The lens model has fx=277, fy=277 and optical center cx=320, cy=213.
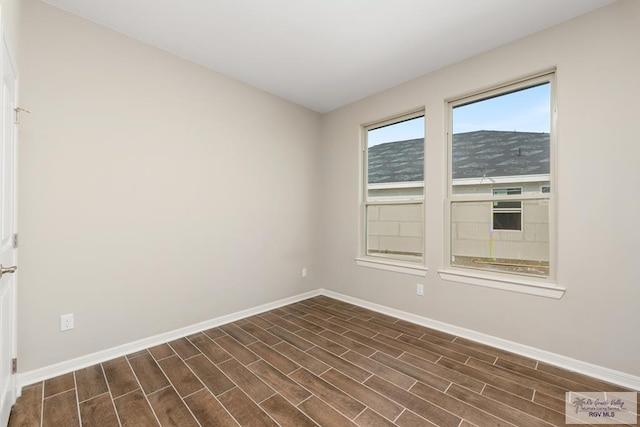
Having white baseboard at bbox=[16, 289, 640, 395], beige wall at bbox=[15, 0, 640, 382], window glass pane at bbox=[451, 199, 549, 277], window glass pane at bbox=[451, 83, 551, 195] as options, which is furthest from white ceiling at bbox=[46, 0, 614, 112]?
white baseboard at bbox=[16, 289, 640, 395]

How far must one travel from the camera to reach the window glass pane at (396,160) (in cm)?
335

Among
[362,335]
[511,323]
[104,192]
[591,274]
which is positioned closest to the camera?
[591,274]

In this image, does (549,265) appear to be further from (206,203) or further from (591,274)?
(206,203)

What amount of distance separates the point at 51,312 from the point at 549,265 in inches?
159

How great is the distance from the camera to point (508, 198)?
2.62 m

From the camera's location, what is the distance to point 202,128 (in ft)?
9.68

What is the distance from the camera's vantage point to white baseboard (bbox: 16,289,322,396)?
79.6 inches

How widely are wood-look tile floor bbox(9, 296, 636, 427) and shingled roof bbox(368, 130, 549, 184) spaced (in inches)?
66.9

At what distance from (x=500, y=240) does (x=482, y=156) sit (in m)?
0.86

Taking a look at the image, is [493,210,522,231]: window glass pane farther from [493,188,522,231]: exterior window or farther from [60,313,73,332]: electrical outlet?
[60,313,73,332]: electrical outlet

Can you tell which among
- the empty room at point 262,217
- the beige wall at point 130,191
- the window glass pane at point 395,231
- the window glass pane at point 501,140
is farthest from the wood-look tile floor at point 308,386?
the window glass pane at point 501,140

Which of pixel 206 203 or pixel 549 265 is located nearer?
pixel 549 265

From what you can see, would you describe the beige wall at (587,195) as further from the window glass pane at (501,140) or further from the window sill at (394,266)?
the window sill at (394,266)

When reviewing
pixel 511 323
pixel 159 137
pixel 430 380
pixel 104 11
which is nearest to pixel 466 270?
pixel 511 323
